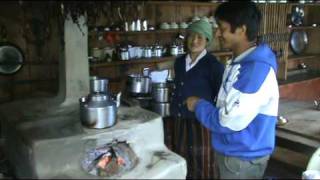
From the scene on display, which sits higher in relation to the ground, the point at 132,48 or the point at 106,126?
the point at 132,48

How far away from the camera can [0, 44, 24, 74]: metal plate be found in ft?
9.49

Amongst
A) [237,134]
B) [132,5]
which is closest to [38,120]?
[132,5]

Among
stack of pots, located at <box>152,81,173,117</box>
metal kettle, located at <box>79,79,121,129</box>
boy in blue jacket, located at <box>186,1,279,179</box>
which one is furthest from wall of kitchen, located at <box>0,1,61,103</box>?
boy in blue jacket, located at <box>186,1,279,179</box>

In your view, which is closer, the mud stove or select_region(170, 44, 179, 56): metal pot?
the mud stove

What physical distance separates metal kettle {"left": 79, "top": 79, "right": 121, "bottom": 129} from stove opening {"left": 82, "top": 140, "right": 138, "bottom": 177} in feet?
0.32

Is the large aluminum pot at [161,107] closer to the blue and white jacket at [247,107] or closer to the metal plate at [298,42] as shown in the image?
the blue and white jacket at [247,107]

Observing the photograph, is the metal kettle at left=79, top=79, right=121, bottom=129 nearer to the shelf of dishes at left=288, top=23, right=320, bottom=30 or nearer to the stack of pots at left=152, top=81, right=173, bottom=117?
the stack of pots at left=152, top=81, right=173, bottom=117

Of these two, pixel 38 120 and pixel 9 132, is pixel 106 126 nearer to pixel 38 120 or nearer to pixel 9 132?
pixel 38 120

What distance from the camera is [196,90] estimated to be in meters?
2.04

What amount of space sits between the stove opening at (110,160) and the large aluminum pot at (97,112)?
10 cm

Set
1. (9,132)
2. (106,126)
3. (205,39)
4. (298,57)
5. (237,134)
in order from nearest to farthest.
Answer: (237,134)
(106,126)
(9,132)
(205,39)
(298,57)

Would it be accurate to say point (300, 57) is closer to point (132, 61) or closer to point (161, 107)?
point (132, 61)

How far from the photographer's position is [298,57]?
4.90 meters

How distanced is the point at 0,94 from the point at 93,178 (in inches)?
75.1
